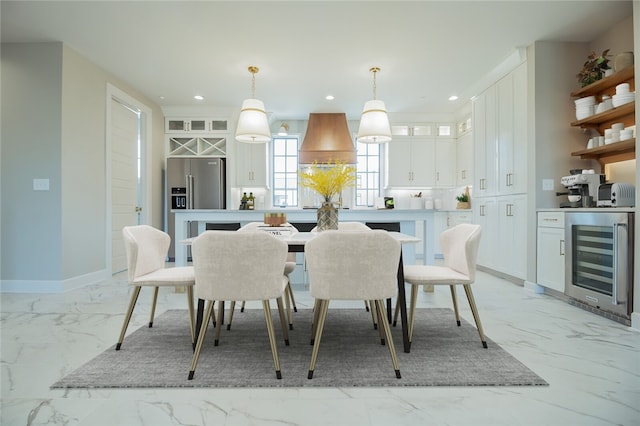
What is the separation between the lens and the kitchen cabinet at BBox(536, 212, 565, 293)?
10.4 feet

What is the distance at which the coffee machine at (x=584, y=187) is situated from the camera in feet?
10.3

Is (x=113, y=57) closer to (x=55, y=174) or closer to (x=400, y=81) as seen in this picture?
(x=55, y=174)

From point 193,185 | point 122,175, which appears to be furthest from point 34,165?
point 193,185

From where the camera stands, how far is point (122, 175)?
4840 mm

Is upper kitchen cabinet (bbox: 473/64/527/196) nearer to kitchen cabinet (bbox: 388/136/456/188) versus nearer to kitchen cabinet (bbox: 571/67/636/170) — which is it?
kitchen cabinet (bbox: 571/67/636/170)

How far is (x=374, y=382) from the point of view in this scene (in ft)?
5.52

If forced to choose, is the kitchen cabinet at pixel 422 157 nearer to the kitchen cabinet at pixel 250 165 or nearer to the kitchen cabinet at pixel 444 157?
the kitchen cabinet at pixel 444 157

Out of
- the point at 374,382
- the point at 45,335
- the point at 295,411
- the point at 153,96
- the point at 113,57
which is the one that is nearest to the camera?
the point at 295,411

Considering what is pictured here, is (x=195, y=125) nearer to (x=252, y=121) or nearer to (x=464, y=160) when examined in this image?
(x=252, y=121)

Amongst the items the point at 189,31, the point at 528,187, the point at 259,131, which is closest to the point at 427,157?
the point at 528,187

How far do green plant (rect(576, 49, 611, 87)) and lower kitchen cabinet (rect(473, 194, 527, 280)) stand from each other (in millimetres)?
1234

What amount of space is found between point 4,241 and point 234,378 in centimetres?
350

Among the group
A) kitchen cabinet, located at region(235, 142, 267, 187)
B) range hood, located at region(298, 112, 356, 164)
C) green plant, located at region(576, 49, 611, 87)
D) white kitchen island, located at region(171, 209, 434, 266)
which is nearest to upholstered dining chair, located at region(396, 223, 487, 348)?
white kitchen island, located at region(171, 209, 434, 266)

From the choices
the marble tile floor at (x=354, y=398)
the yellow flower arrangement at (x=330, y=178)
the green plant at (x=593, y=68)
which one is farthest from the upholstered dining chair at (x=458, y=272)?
the green plant at (x=593, y=68)
